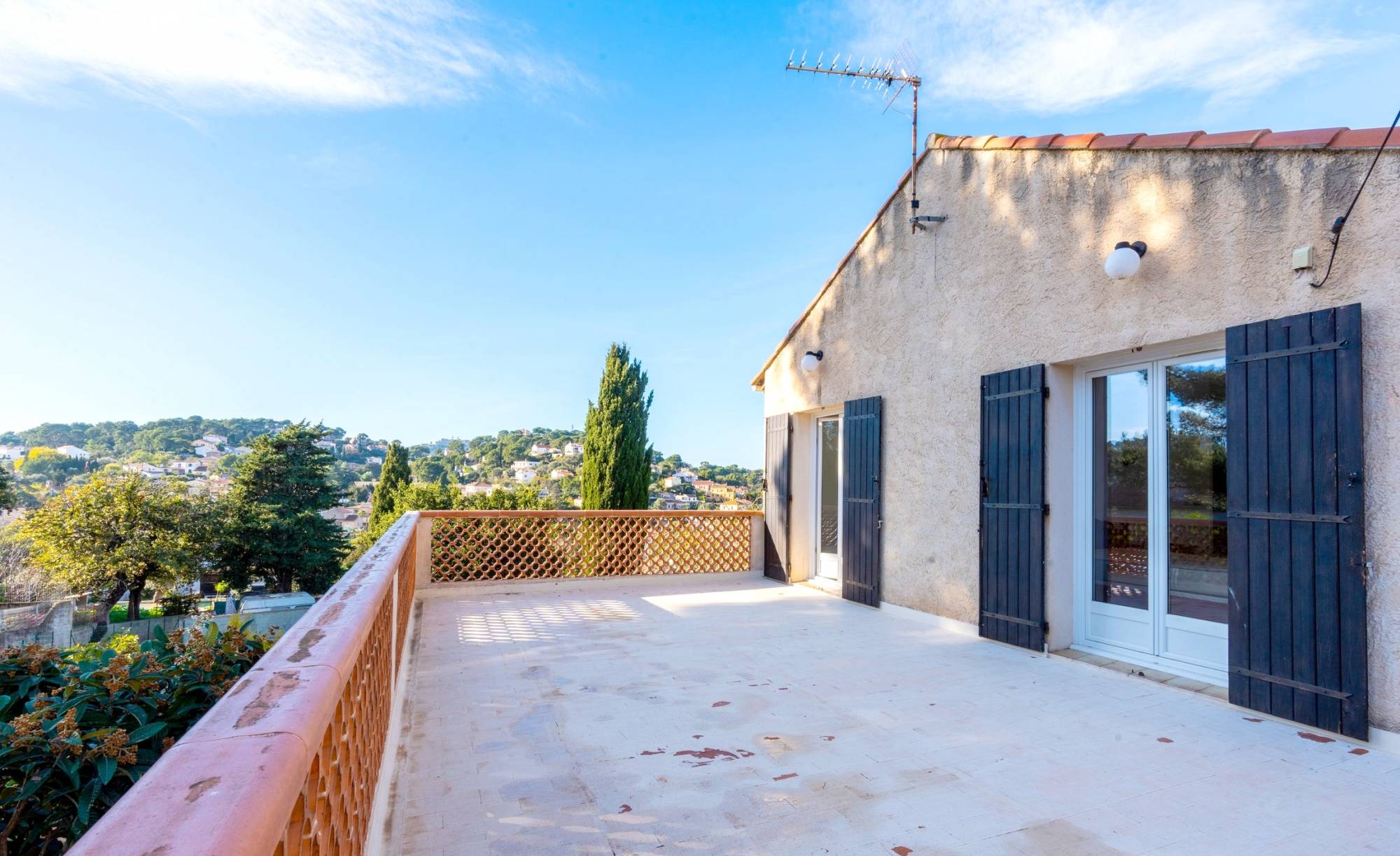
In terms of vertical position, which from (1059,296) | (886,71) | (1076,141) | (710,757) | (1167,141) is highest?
(886,71)

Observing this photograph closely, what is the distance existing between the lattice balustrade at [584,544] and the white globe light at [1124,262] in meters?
4.84

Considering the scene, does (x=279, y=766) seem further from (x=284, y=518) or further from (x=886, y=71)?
(x=284, y=518)

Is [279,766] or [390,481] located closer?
[279,766]

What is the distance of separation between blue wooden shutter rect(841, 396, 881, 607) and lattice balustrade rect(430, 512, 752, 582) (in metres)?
1.74

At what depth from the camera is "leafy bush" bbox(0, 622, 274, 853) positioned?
4.73 ft

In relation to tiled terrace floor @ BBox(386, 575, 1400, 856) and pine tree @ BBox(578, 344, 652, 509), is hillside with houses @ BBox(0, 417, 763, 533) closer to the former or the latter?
pine tree @ BBox(578, 344, 652, 509)

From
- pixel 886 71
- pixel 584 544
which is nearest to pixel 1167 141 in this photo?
pixel 886 71

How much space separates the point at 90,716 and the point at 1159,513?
4880 mm

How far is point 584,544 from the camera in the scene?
7492mm

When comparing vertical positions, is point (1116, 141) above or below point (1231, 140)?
above

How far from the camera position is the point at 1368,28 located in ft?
13.5

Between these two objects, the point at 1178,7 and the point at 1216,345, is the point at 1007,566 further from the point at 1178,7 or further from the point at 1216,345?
the point at 1178,7

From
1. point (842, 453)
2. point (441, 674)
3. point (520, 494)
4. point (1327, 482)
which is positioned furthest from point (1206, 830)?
point (520, 494)

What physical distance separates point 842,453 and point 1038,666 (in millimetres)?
2879
